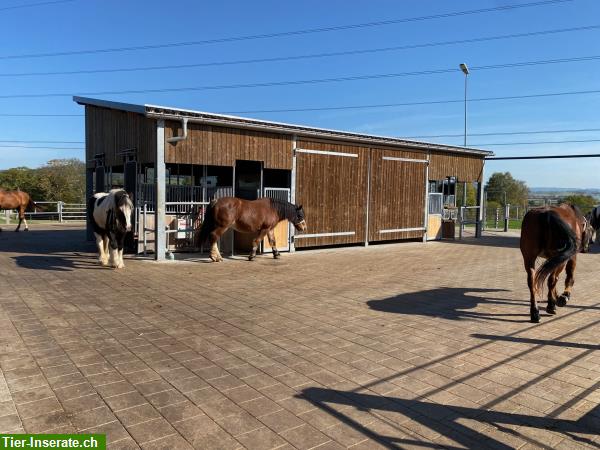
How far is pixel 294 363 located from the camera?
428 centimetres

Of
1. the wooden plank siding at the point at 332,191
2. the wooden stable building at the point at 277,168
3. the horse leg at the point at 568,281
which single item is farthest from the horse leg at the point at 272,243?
the horse leg at the point at 568,281

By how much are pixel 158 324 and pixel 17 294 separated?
114 inches

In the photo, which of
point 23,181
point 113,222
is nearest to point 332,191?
point 113,222

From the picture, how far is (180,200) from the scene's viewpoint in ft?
38.0

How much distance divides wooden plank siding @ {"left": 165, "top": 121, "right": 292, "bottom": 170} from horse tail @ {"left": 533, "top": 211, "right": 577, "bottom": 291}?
286 inches

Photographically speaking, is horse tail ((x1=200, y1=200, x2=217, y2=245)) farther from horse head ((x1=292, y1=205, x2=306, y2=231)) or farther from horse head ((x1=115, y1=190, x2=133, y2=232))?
horse head ((x1=292, y1=205, x2=306, y2=231))

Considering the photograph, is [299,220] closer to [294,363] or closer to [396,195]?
[396,195]

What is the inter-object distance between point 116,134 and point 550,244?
10918 millimetres

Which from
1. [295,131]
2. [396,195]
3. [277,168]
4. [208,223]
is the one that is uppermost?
[295,131]

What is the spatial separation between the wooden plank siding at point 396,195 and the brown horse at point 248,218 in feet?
12.6

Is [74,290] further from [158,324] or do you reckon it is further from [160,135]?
[160,135]

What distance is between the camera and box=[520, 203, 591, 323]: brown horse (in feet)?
18.7

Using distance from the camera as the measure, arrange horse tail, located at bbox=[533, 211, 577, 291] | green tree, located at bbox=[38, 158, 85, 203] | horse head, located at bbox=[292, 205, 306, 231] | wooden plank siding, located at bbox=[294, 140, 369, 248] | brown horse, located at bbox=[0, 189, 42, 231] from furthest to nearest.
Result: green tree, located at bbox=[38, 158, 85, 203], brown horse, located at bbox=[0, 189, 42, 231], wooden plank siding, located at bbox=[294, 140, 369, 248], horse head, located at bbox=[292, 205, 306, 231], horse tail, located at bbox=[533, 211, 577, 291]

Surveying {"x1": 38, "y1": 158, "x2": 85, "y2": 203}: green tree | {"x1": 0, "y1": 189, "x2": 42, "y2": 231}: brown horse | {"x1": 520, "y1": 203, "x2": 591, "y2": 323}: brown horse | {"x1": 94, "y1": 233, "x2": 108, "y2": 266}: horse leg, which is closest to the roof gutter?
{"x1": 94, "y1": 233, "x2": 108, "y2": 266}: horse leg
